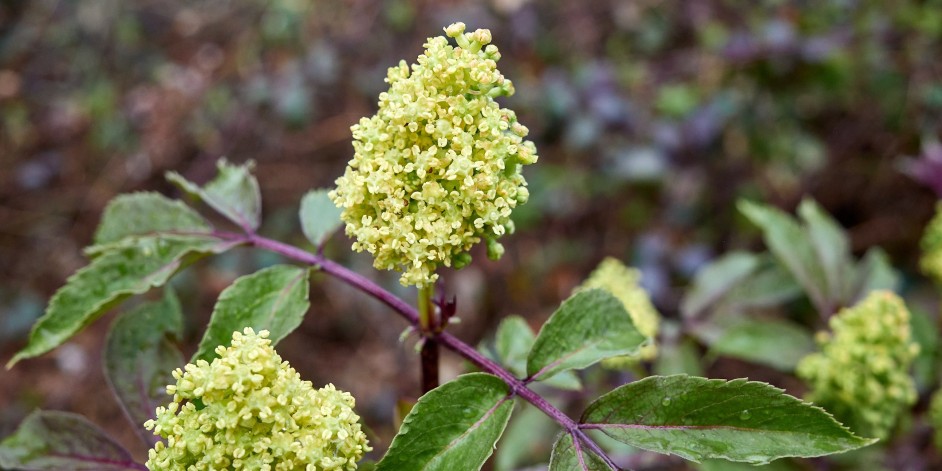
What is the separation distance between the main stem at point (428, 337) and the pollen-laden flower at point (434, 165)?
0.14 meters

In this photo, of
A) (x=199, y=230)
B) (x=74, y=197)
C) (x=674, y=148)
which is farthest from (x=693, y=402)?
(x=74, y=197)

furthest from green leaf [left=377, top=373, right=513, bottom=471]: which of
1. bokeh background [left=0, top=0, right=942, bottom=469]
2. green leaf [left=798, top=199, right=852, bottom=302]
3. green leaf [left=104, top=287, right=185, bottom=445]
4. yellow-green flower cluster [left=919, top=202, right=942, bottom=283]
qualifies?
bokeh background [left=0, top=0, right=942, bottom=469]

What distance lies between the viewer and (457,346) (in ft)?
4.48

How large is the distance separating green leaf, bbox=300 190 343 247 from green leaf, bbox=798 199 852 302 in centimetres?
135

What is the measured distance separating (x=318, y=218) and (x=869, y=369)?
50.4 inches

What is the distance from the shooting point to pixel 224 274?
391 centimetres

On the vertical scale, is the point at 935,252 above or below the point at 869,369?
above

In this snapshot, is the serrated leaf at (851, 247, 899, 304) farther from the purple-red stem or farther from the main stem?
the main stem

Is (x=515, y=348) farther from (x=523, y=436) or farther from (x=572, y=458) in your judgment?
(x=523, y=436)

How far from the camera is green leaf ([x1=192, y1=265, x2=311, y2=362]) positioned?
4.33 feet

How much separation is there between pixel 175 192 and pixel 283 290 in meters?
2.84

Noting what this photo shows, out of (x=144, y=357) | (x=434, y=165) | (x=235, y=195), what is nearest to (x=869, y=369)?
(x=434, y=165)

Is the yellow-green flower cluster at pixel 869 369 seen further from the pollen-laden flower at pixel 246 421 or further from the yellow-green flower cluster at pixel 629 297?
the pollen-laden flower at pixel 246 421

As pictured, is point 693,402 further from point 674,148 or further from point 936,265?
point 674,148
